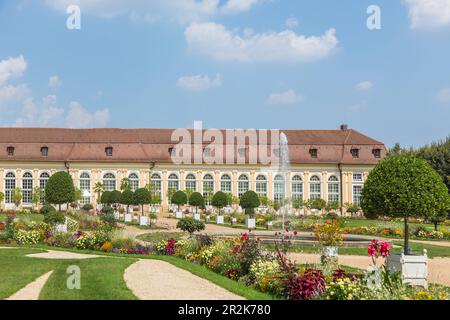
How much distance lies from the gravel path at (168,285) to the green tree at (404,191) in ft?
13.8

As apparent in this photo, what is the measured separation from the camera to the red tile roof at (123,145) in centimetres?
4428

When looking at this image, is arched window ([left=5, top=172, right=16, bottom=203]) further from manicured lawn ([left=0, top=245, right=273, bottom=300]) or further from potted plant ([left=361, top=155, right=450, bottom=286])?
potted plant ([left=361, top=155, right=450, bottom=286])

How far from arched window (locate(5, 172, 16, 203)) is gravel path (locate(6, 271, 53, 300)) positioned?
1421 inches

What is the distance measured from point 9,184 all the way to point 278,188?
69.9ft

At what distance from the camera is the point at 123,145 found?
147 ft

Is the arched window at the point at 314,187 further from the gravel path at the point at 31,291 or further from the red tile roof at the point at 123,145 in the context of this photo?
the gravel path at the point at 31,291

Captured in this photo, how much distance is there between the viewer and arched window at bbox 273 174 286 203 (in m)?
45.3

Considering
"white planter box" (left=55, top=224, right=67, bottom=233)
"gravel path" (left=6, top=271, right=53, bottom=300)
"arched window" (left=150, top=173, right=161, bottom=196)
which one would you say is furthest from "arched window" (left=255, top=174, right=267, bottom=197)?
"gravel path" (left=6, top=271, right=53, bottom=300)

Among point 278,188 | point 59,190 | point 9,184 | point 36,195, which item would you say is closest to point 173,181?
point 278,188

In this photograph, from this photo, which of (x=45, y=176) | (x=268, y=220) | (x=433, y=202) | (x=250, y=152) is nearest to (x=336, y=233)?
(x=433, y=202)

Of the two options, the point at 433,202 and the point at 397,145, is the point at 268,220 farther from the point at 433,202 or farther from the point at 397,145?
the point at 397,145

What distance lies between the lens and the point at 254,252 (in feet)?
36.6

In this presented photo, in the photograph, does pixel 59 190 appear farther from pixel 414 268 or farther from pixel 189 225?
pixel 414 268
